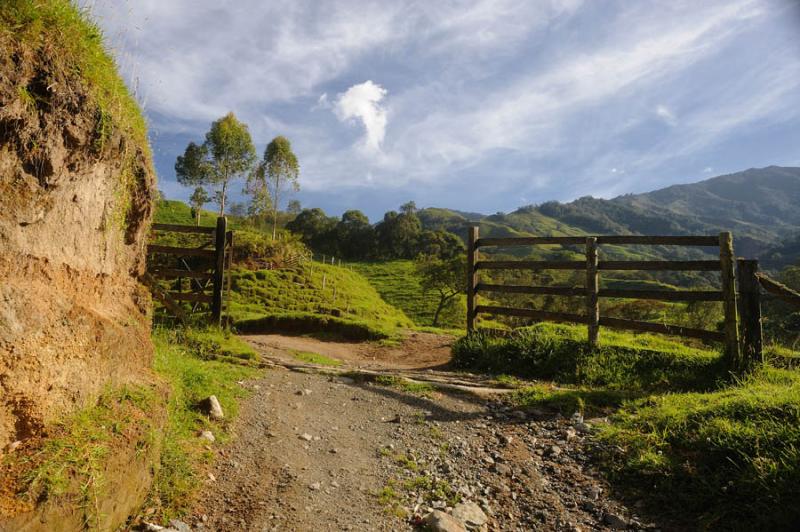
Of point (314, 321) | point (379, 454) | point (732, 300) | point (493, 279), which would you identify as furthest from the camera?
point (493, 279)

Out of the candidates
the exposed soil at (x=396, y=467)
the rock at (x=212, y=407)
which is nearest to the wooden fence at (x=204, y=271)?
the exposed soil at (x=396, y=467)

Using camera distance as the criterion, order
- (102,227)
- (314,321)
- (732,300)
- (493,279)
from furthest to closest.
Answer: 1. (493,279)
2. (314,321)
3. (732,300)
4. (102,227)

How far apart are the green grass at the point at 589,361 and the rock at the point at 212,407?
16.4 ft

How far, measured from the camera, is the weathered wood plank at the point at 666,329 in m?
7.00

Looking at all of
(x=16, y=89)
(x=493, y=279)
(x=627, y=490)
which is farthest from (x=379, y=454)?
(x=493, y=279)

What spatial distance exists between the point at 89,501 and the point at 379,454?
2.63 m

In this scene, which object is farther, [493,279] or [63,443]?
[493,279]

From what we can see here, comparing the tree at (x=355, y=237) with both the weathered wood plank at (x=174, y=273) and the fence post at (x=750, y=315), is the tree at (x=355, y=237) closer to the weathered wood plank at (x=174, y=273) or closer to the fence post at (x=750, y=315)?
the weathered wood plank at (x=174, y=273)

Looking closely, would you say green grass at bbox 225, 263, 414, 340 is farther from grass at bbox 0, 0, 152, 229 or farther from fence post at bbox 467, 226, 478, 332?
grass at bbox 0, 0, 152, 229

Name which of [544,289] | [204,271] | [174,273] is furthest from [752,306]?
[174,273]

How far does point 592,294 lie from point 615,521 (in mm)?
5321

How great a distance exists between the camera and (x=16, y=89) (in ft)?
8.57

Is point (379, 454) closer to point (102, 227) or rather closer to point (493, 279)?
point (102, 227)

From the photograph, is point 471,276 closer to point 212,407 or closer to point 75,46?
point 212,407
